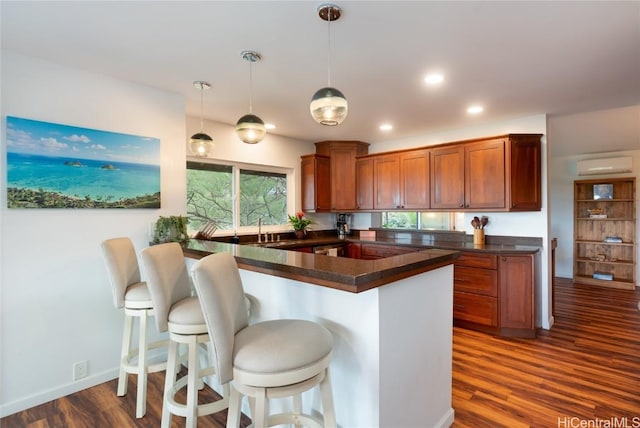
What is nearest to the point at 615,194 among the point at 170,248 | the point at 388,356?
the point at 388,356

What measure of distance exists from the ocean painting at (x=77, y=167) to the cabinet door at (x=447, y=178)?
3.33 m

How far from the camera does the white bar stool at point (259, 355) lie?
4.15ft

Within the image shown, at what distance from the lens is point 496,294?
3559 mm

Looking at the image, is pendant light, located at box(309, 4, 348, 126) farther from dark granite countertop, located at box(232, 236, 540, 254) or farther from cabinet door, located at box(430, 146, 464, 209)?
cabinet door, located at box(430, 146, 464, 209)

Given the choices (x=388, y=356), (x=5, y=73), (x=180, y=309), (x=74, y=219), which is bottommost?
(x=388, y=356)

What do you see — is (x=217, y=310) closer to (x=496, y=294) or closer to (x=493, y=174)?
(x=496, y=294)

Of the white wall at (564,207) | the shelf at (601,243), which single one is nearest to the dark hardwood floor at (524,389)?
the shelf at (601,243)

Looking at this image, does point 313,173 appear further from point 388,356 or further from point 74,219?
point 388,356

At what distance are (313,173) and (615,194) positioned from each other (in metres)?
5.53

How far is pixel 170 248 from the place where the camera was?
2.10m

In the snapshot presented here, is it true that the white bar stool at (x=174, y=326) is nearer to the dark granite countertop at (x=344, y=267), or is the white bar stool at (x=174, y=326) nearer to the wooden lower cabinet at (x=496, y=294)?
the dark granite countertop at (x=344, y=267)

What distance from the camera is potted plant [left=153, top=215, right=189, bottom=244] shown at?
9.21ft

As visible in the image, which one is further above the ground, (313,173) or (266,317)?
(313,173)

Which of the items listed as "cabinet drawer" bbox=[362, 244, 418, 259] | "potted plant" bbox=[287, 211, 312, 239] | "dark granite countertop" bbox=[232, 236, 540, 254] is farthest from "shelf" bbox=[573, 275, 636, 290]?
"potted plant" bbox=[287, 211, 312, 239]
